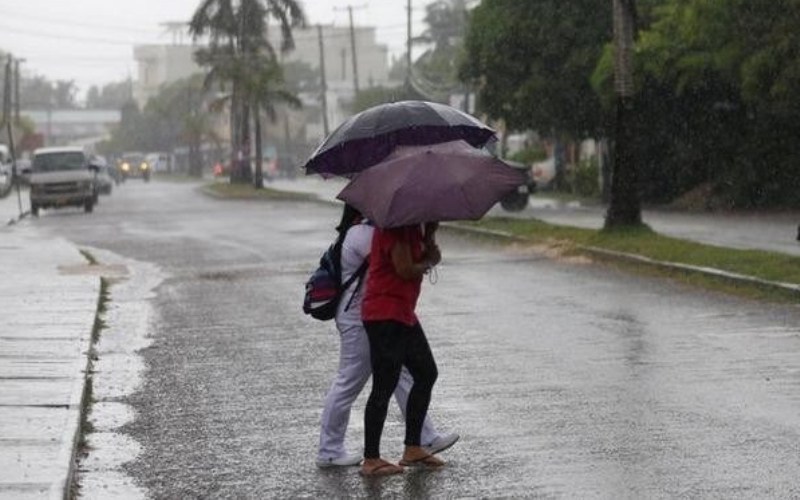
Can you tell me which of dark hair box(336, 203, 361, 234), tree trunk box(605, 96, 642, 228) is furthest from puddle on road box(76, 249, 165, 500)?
tree trunk box(605, 96, 642, 228)

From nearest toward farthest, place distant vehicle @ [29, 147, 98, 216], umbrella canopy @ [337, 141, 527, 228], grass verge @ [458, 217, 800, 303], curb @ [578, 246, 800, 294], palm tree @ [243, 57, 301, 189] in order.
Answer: umbrella canopy @ [337, 141, 527, 228] < curb @ [578, 246, 800, 294] < grass verge @ [458, 217, 800, 303] < distant vehicle @ [29, 147, 98, 216] < palm tree @ [243, 57, 301, 189]

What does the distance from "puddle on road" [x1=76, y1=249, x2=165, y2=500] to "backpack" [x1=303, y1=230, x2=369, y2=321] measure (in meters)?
1.31

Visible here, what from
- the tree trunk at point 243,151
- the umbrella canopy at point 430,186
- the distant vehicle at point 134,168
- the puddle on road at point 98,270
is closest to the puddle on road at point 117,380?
the puddle on road at point 98,270

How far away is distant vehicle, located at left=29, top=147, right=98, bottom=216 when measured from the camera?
54.0 meters

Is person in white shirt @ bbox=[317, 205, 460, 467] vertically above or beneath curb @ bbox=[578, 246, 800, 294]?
above

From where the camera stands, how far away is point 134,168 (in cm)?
13775

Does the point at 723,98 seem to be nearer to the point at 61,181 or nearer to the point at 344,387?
the point at 61,181

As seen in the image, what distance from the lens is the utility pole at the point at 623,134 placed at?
28.5 meters

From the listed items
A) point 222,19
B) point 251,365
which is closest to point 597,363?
point 251,365

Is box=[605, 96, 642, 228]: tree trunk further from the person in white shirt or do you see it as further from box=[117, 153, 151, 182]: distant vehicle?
box=[117, 153, 151, 182]: distant vehicle

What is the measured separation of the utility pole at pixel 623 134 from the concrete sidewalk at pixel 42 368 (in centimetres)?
841

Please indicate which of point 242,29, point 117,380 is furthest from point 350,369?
point 242,29

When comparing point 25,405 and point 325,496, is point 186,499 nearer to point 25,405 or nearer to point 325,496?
point 325,496

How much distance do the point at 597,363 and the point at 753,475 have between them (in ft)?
15.9
